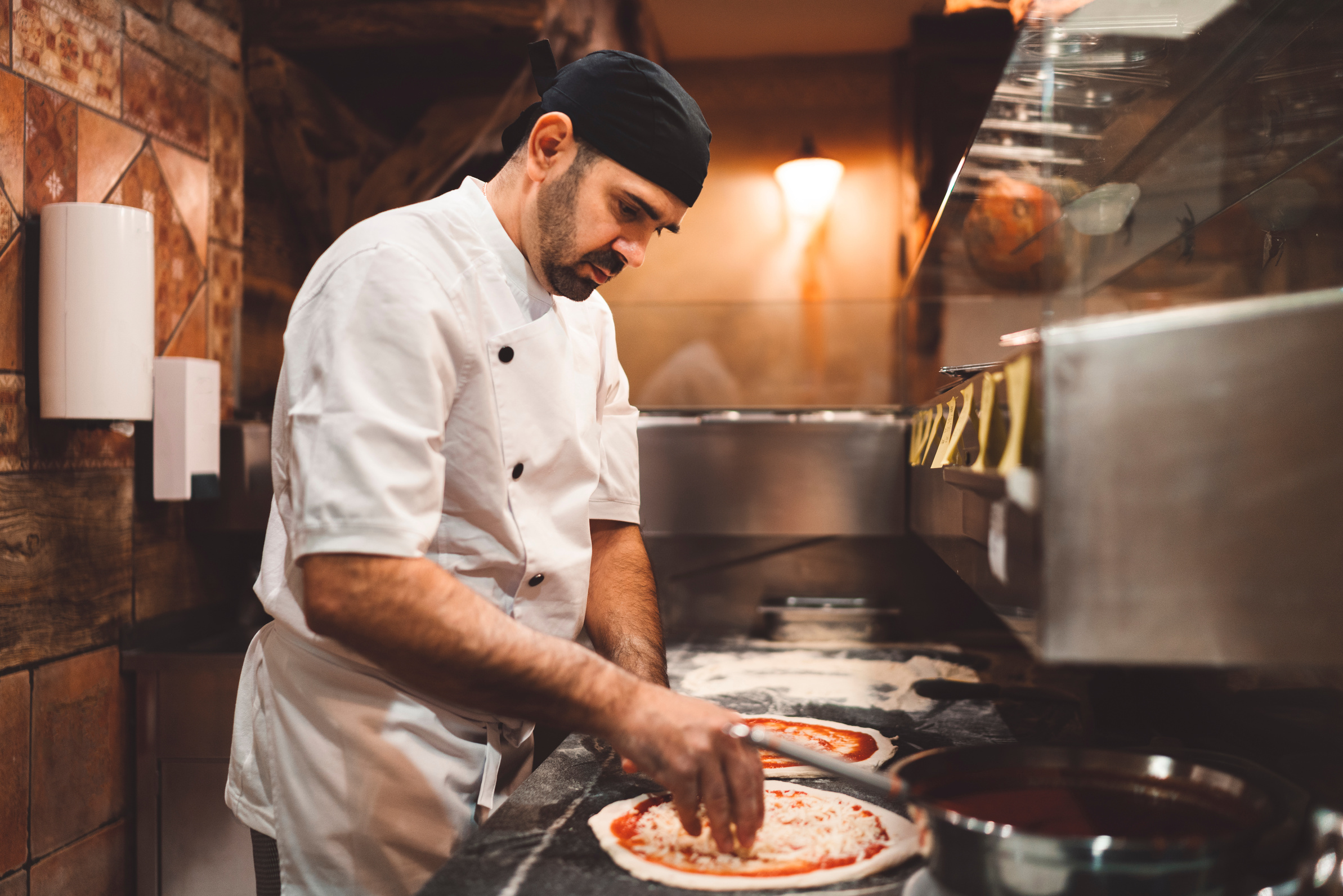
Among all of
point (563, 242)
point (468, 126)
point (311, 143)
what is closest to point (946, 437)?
point (563, 242)

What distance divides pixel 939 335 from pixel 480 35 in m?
1.66

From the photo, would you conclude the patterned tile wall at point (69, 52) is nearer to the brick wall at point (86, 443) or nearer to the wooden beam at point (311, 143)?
the brick wall at point (86, 443)

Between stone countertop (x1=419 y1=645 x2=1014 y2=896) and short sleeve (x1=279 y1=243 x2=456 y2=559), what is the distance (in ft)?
1.17

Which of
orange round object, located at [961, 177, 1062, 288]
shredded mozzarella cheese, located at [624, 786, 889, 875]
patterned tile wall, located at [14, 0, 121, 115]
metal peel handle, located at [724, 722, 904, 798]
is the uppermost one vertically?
patterned tile wall, located at [14, 0, 121, 115]

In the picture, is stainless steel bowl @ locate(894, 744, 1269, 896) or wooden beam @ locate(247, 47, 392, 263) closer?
stainless steel bowl @ locate(894, 744, 1269, 896)

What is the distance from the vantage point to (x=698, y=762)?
96 centimetres

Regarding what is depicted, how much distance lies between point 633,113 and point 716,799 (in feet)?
2.90

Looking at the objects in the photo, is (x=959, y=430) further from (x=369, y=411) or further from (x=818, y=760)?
(x=369, y=411)

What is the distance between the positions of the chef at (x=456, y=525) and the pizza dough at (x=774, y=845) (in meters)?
0.05

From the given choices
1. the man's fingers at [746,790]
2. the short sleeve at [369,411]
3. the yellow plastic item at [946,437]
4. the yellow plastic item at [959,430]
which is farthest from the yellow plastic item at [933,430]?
the short sleeve at [369,411]

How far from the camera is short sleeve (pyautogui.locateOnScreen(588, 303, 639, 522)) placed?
167 centimetres

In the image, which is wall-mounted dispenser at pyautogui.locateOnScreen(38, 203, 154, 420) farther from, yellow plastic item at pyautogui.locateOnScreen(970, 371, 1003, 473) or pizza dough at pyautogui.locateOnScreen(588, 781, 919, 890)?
yellow plastic item at pyautogui.locateOnScreen(970, 371, 1003, 473)

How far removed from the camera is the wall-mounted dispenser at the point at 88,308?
1790 millimetres

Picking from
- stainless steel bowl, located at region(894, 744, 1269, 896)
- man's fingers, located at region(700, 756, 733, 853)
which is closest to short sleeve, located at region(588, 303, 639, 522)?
man's fingers, located at region(700, 756, 733, 853)
